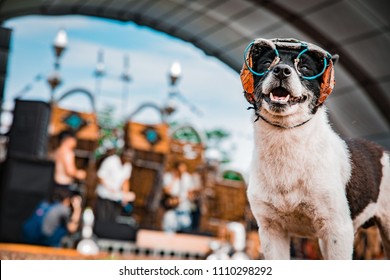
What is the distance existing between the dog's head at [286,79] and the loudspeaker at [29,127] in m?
4.74

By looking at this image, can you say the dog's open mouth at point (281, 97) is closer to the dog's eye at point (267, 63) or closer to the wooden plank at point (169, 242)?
the dog's eye at point (267, 63)

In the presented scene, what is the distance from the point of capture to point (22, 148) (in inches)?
227

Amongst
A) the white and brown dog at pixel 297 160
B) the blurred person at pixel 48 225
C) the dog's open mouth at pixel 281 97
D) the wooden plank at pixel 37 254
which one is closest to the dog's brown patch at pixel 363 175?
the white and brown dog at pixel 297 160

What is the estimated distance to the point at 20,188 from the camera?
5105 millimetres

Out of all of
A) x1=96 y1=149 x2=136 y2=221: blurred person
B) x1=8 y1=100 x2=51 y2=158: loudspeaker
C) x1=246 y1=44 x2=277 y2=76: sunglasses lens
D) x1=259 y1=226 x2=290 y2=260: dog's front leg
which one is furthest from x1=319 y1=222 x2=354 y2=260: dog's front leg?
x1=96 y1=149 x2=136 y2=221: blurred person

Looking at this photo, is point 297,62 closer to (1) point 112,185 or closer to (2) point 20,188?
(2) point 20,188

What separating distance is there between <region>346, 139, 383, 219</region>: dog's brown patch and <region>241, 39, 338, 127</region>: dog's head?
0.17m

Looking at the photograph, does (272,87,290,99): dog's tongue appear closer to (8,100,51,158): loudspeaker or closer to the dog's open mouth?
the dog's open mouth

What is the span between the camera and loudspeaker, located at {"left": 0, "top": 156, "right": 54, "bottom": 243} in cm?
501

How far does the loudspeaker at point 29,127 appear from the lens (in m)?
5.62
